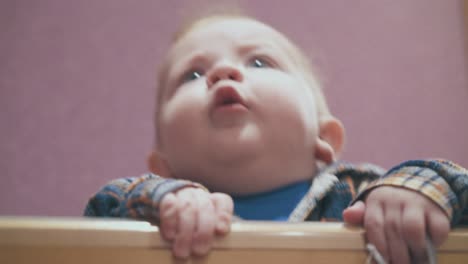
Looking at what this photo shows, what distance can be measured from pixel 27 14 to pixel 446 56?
0.97 m

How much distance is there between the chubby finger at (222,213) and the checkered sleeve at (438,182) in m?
0.11

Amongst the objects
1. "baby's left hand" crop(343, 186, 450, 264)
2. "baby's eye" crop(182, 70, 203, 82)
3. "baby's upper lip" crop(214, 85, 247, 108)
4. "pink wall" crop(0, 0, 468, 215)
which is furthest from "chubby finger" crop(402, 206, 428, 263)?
"pink wall" crop(0, 0, 468, 215)

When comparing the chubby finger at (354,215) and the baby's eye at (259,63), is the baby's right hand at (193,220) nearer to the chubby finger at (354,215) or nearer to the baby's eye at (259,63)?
the chubby finger at (354,215)

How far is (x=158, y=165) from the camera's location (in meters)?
0.65

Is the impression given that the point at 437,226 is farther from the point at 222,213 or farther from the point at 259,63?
the point at 259,63

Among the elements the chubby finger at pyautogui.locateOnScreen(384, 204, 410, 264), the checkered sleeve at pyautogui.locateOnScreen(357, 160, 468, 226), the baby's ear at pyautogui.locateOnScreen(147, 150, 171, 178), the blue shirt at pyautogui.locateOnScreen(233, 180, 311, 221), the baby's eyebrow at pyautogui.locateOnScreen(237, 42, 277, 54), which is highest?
the baby's eyebrow at pyautogui.locateOnScreen(237, 42, 277, 54)

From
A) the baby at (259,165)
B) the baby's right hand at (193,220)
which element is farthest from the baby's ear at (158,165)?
the baby's right hand at (193,220)

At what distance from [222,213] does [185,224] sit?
0.03 metres

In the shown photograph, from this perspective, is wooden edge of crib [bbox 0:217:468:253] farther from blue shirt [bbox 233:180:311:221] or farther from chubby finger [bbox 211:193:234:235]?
blue shirt [bbox 233:180:311:221]

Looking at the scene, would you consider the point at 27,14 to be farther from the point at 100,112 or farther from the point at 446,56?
the point at 446,56

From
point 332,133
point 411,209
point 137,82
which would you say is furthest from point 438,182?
point 137,82

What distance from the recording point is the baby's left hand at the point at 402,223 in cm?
34

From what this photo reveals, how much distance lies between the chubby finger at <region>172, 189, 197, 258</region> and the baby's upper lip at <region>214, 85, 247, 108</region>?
162mm

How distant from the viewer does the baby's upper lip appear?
0.51 meters
